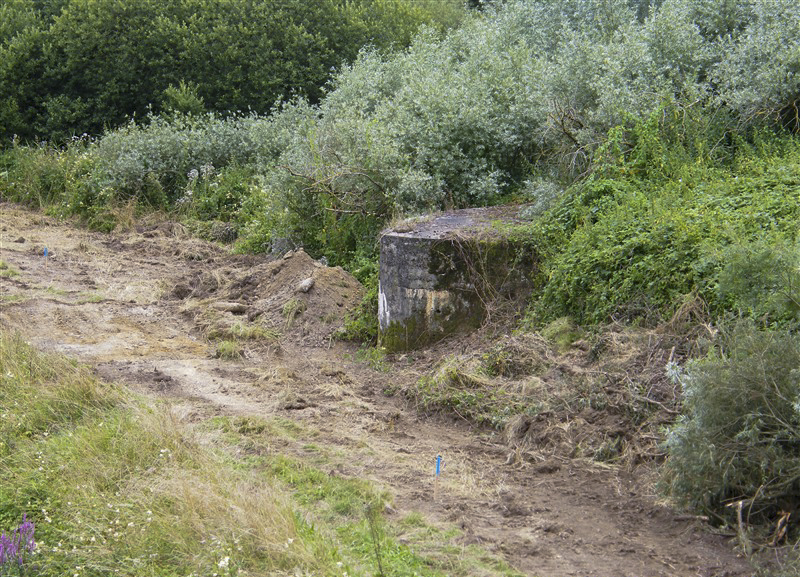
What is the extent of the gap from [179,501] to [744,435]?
3040 millimetres

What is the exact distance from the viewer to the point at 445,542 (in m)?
4.82

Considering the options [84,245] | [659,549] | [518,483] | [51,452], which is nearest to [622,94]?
[518,483]

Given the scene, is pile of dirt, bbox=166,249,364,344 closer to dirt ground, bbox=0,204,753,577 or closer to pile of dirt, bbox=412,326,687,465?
dirt ground, bbox=0,204,753,577

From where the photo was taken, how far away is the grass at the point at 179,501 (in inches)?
181

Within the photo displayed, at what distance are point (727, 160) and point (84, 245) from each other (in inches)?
334

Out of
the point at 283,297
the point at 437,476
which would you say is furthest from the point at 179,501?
the point at 283,297

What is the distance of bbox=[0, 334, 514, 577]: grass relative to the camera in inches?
181

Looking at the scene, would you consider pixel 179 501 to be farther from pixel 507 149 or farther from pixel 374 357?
pixel 507 149

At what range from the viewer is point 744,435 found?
185 inches

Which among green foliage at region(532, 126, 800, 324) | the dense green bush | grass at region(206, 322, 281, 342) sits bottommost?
grass at region(206, 322, 281, 342)

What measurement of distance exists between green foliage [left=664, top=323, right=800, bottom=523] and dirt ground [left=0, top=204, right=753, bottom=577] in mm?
236

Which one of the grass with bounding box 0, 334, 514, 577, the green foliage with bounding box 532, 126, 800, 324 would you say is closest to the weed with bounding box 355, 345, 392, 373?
the green foliage with bounding box 532, 126, 800, 324

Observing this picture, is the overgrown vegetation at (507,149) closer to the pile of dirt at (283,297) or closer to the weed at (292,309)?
the weed at (292,309)

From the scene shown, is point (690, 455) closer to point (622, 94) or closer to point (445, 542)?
point (445, 542)
